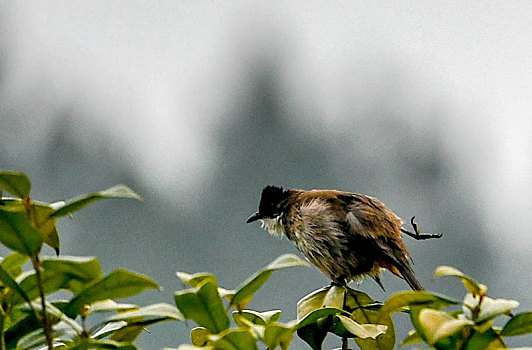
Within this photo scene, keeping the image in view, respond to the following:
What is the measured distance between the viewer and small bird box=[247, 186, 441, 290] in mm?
1305

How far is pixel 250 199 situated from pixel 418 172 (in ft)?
8.30

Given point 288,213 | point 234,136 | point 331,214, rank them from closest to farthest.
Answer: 1. point 331,214
2. point 288,213
3. point 234,136

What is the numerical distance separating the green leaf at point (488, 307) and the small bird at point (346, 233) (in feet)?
2.76

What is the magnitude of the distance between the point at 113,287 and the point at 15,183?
0.08 metres

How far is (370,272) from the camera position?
1.35 m

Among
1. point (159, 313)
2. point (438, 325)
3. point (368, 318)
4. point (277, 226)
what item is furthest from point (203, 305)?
point (277, 226)

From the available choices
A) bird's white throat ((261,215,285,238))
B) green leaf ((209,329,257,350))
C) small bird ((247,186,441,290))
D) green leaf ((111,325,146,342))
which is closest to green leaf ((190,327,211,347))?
green leaf ((111,325,146,342))

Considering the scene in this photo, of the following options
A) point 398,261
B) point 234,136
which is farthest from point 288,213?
point 234,136

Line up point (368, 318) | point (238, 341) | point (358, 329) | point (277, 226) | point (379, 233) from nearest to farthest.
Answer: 1. point (238, 341)
2. point (358, 329)
3. point (368, 318)
4. point (379, 233)
5. point (277, 226)

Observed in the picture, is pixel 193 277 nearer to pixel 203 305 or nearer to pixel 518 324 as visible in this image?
pixel 203 305

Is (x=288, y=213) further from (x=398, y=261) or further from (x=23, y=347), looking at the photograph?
A: (x=23, y=347)

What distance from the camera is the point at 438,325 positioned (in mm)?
364

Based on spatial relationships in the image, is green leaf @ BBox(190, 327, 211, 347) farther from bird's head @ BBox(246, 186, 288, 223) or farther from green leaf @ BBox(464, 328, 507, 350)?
bird's head @ BBox(246, 186, 288, 223)

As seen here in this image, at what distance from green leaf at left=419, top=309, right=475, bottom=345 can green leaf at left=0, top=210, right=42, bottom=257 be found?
0.20 metres
